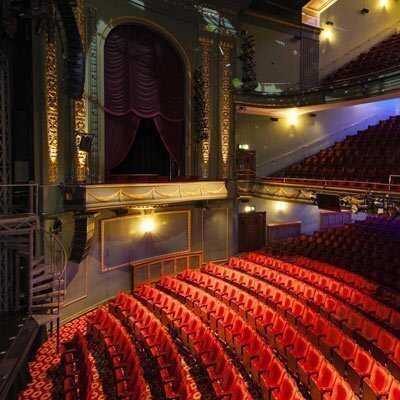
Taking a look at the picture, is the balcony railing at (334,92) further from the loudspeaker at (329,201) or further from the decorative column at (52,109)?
the decorative column at (52,109)

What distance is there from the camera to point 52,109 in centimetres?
679

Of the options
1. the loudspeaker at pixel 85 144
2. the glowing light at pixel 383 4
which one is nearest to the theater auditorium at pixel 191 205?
the loudspeaker at pixel 85 144

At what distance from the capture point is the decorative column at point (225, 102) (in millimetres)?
10133

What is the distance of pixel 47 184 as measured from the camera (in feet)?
22.0

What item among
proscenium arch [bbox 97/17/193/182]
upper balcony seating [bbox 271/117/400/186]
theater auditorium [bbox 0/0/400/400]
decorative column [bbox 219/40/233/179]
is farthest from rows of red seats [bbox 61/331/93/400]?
upper balcony seating [bbox 271/117/400/186]

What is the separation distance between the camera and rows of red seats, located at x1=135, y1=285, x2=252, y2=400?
3988 mm

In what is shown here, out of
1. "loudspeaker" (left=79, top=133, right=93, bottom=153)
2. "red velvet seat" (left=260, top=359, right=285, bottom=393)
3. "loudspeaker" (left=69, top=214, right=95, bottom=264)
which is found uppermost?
"loudspeaker" (left=79, top=133, right=93, bottom=153)

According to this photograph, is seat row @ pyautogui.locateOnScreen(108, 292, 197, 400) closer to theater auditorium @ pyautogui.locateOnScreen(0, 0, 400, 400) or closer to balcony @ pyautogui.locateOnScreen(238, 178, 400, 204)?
theater auditorium @ pyautogui.locateOnScreen(0, 0, 400, 400)

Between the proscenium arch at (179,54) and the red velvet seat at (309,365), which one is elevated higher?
the proscenium arch at (179,54)

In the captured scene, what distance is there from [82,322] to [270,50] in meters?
9.75

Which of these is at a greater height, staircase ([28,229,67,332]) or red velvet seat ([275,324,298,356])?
staircase ([28,229,67,332])

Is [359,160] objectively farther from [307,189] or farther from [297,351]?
[297,351]

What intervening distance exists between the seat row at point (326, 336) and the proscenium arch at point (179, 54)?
13.0 feet

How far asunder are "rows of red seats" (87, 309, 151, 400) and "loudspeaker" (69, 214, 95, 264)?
1297 millimetres
